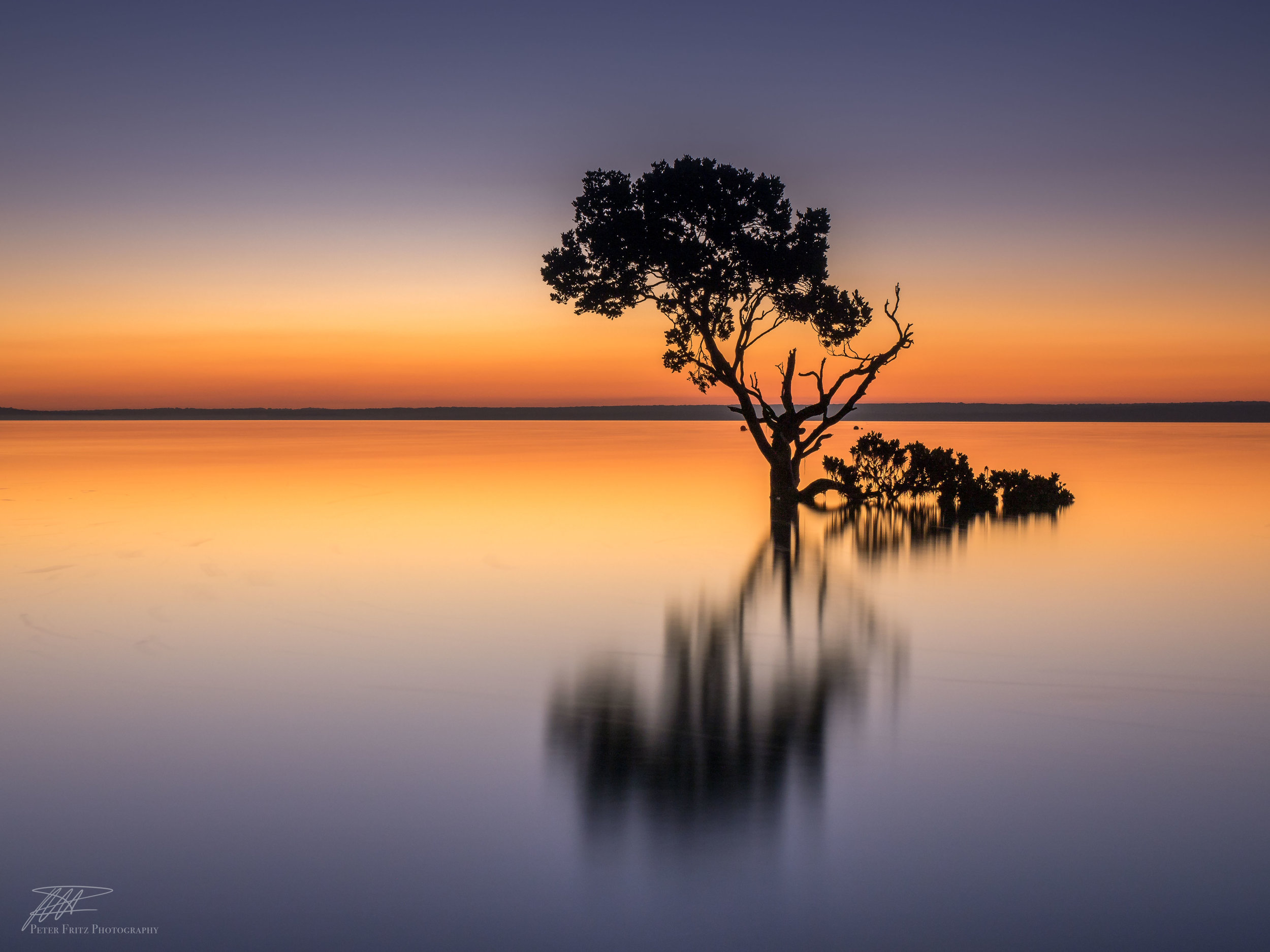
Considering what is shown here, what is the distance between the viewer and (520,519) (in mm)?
26531

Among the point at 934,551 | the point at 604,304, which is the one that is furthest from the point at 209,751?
the point at 604,304

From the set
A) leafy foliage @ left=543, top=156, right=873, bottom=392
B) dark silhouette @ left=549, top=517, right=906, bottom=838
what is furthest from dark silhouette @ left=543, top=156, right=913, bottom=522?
dark silhouette @ left=549, top=517, right=906, bottom=838

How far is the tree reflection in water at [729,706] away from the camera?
724 cm

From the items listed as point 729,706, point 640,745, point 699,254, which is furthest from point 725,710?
point 699,254

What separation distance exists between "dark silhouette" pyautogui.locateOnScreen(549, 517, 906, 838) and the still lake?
5cm

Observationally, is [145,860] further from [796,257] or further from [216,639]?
[796,257]

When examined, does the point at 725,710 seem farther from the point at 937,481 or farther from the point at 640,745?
the point at 937,481

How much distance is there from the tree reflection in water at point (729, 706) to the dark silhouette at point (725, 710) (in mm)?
16

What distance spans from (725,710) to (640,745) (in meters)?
1.38

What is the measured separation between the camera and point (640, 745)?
837cm
